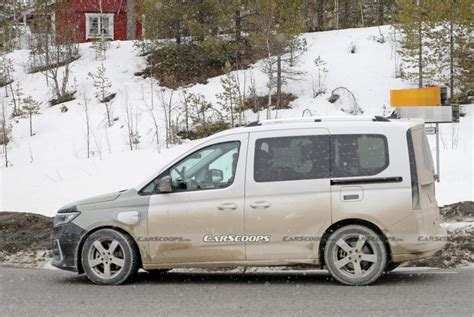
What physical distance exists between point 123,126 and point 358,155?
21.1 meters

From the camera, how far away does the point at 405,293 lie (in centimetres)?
809

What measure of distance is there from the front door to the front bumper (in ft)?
2.89

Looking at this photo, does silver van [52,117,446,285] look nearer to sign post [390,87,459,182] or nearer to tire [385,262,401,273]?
tire [385,262,401,273]

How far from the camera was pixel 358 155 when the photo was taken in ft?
28.3

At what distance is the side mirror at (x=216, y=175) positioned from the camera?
8844 mm

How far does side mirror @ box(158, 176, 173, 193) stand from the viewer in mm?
8828

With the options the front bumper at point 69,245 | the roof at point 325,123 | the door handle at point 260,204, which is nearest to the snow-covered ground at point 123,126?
the roof at point 325,123

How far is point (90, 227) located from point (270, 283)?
85.3 inches

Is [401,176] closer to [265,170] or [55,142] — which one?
[265,170]

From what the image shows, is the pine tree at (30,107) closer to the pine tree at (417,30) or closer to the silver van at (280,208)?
the pine tree at (417,30)

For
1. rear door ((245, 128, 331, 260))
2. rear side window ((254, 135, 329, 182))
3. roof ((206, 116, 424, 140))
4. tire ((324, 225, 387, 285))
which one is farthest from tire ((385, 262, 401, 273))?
roof ((206, 116, 424, 140))

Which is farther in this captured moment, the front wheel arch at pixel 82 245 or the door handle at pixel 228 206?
the front wheel arch at pixel 82 245

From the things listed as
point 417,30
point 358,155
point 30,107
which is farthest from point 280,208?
point 30,107
